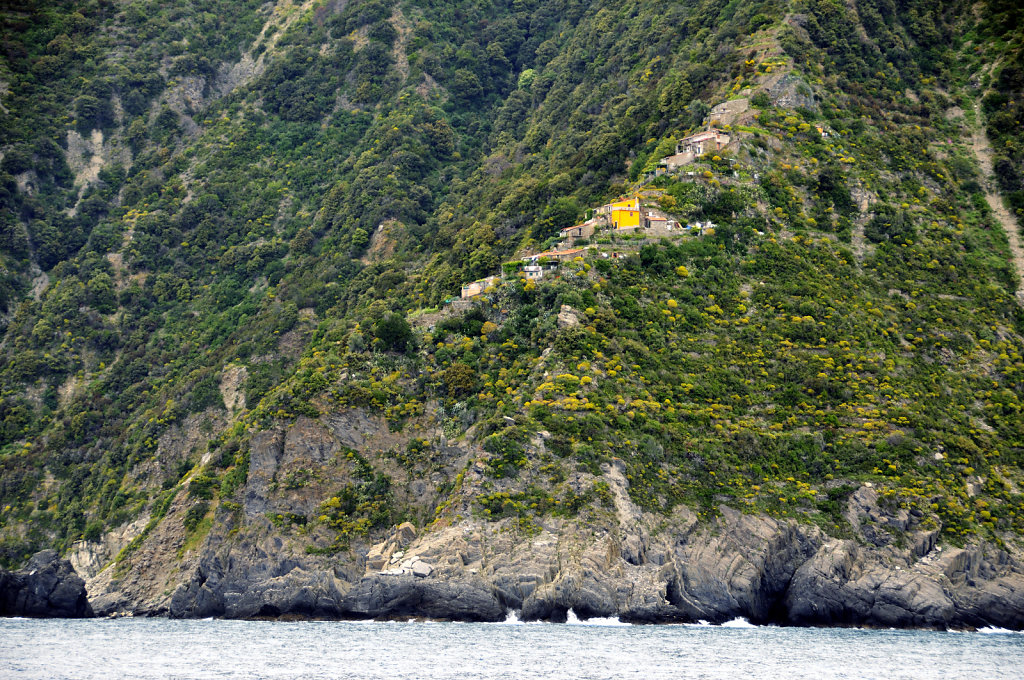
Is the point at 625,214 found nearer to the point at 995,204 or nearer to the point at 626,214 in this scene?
the point at 626,214

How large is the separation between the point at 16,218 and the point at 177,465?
4391cm

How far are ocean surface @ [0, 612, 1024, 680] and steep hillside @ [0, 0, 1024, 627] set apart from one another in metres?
3.33

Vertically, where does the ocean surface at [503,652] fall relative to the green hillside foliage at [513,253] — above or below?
below

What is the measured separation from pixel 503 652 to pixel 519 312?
3370cm

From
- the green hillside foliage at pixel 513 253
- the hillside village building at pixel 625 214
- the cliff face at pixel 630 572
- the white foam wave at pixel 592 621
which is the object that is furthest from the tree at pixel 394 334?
the white foam wave at pixel 592 621

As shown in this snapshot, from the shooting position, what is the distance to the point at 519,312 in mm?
85250

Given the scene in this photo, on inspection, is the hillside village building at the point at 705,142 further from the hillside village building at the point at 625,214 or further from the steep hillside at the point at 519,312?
the hillside village building at the point at 625,214

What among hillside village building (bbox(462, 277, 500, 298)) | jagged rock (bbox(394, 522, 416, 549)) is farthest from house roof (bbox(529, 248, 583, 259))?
jagged rock (bbox(394, 522, 416, 549))

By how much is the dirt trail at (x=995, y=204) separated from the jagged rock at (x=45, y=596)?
7795 centimetres

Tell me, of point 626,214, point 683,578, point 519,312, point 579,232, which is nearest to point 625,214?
point 626,214

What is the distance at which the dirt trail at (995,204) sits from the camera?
9400 cm

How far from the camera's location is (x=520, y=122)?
129625 mm

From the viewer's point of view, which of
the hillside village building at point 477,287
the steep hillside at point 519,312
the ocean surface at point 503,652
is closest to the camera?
the ocean surface at point 503,652

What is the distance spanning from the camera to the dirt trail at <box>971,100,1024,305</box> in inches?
3701
